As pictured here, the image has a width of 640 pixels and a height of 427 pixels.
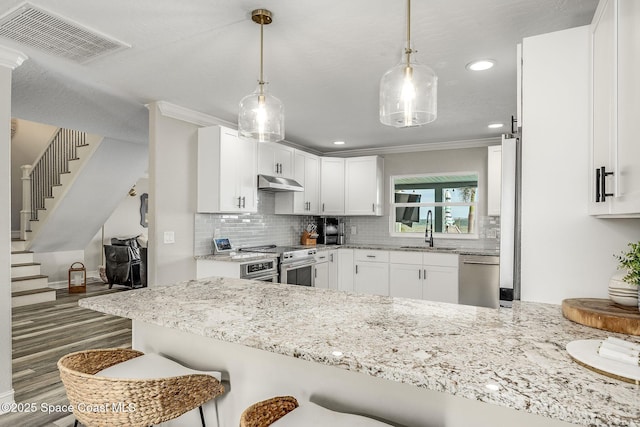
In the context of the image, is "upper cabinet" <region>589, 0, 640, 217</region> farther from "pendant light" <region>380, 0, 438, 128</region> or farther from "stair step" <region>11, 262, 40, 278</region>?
"stair step" <region>11, 262, 40, 278</region>

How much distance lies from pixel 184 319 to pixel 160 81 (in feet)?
7.95

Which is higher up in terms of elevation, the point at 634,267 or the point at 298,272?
the point at 634,267

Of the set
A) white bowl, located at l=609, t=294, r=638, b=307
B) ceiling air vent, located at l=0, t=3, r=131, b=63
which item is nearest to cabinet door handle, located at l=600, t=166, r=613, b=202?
white bowl, located at l=609, t=294, r=638, b=307

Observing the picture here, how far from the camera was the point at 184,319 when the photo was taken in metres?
1.37

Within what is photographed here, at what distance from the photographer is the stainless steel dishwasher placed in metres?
4.43

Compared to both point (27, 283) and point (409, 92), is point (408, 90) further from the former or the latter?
point (27, 283)

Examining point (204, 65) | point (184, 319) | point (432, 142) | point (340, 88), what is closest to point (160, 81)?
point (204, 65)

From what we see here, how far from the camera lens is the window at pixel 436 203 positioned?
17.6ft

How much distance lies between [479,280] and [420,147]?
2132 mm

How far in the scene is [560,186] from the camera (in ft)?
5.53

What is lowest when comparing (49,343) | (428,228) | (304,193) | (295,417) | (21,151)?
(49,343)

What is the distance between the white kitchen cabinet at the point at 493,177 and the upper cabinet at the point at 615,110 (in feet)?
11.2

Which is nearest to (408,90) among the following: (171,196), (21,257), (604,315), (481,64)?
(604,315)

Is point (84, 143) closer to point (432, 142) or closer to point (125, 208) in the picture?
point (125, 208)
